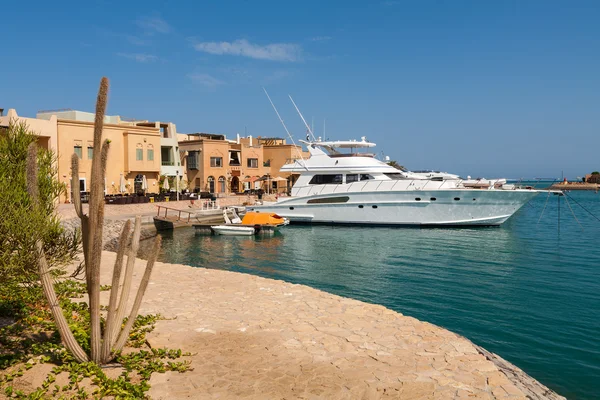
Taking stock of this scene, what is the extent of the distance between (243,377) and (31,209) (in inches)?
137

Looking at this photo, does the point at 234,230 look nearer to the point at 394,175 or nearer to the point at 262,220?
the point at 262,220

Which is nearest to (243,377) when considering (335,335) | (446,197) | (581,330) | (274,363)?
(274,363)

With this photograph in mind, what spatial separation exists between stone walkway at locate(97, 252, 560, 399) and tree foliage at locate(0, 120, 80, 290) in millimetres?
2079

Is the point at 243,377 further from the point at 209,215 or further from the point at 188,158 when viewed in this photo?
the point at 188,158

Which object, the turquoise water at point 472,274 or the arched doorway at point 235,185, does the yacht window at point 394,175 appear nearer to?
the turquoise water at point 472,274

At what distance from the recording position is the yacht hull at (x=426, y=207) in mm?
27953

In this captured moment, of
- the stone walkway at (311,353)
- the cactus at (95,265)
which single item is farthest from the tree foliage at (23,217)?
the stone walkway at (311,353)

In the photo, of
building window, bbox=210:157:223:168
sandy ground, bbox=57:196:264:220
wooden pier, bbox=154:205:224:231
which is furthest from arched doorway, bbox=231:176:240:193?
wooden pier, bbox=154:205:224:231

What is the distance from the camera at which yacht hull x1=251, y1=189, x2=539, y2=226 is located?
2795 centimetres

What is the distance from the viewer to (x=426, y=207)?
28.6 metres

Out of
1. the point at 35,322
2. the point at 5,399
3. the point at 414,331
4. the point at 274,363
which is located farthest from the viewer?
the point at 414,331

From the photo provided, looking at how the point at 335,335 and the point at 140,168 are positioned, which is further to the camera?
the point at 140,168

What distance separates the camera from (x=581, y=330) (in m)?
10.7

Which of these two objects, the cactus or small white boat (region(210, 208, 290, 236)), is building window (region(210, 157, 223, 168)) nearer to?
small white boat (region(210, 208, 290, 236))
